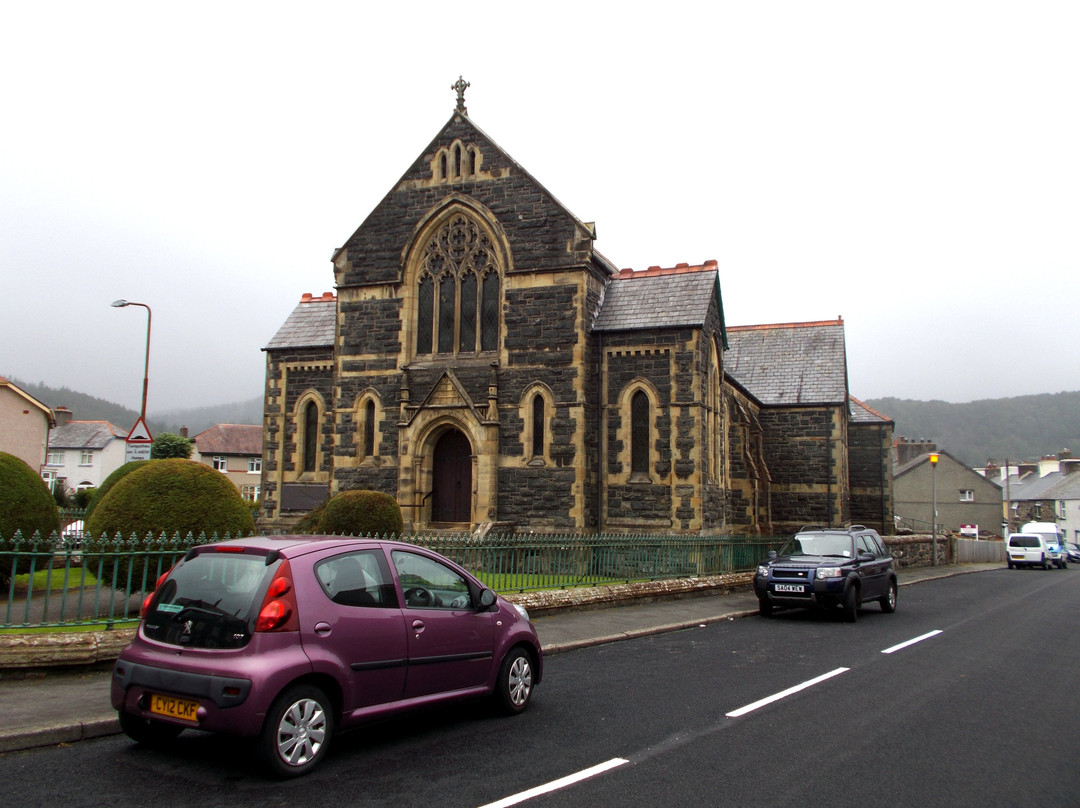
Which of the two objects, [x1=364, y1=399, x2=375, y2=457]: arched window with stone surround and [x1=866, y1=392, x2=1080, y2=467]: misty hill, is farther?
[x1=866, y1=392, x2=1080, y2=467]: misty hill

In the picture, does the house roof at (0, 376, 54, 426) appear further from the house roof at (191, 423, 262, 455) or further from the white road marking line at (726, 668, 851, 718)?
the white road marking line at (726, 668, 851, 718)

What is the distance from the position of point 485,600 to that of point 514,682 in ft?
2.75

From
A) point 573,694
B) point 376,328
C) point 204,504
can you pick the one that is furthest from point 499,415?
point 573,694

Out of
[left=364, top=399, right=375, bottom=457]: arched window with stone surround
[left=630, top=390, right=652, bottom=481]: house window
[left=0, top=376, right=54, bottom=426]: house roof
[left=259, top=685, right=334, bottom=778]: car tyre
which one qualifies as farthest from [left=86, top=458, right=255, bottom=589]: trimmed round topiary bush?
[left=0, top=376, right=54, bottom=426]: house roof

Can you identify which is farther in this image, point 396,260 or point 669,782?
point 396,260

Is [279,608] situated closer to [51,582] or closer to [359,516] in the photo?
[51,582]

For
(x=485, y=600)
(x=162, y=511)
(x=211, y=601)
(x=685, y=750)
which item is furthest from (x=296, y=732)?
(x=162, y=511)

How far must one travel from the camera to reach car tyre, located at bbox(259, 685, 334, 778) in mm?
5531

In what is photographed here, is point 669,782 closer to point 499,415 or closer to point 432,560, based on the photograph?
point 432,560

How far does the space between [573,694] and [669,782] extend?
2904 mm

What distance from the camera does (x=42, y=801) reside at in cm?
514

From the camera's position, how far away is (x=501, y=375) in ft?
77.3

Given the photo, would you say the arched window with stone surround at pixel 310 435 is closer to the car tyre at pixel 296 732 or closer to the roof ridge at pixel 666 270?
the roof ridge at pixel 666 270

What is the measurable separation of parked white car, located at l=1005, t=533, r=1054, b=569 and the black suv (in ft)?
102
